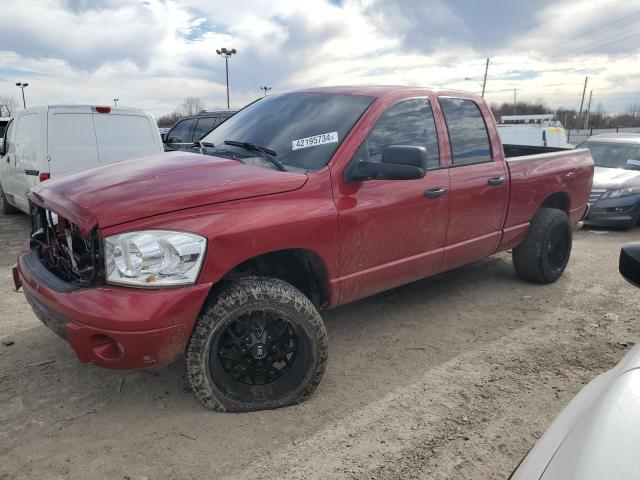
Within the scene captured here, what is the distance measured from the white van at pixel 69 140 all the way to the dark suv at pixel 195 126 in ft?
13.5

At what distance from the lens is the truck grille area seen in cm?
246

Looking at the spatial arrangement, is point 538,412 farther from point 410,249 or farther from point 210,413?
point 210,413

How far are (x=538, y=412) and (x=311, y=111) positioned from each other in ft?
7.93

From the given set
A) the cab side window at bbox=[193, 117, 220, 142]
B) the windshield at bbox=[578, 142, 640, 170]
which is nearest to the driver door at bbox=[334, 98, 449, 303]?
the windshield at bbox=[578, 142, 640, 170]

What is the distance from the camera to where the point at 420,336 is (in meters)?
3.87

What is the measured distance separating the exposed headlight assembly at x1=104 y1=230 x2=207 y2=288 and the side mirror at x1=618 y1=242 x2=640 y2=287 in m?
1.86

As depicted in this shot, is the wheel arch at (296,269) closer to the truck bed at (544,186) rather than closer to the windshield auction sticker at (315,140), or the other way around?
the windshield auction sticker at (315,140)

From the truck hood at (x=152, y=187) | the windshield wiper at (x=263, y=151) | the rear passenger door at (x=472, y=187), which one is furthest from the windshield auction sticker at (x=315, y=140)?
the rear passenger door at (x=472, y=187)

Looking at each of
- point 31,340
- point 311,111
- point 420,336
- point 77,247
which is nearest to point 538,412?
point 420,336

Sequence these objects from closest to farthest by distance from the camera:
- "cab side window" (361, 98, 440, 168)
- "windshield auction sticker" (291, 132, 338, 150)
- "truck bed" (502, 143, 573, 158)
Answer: "windshield auction sticker" (291, 132, 338, 150) < "cab side window" (361, 98, 440, 168) < "truck bed" (502, 143, 573, 158)

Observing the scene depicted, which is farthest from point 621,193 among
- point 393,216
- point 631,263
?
point 631,263

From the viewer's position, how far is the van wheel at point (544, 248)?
4.86 m

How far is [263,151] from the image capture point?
3.32m

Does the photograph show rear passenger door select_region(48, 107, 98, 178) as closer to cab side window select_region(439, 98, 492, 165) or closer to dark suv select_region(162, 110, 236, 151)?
dark suv select_region(162, 110, 236, 151)
